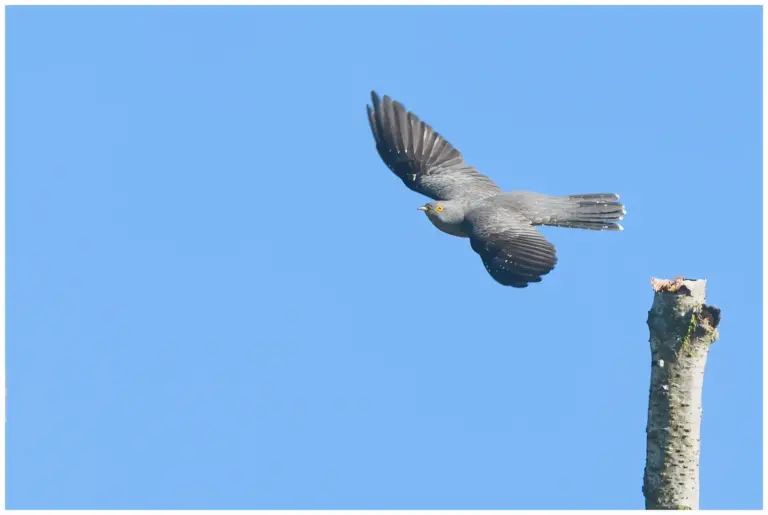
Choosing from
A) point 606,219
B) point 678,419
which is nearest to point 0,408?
point 678,419

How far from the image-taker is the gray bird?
1298cm

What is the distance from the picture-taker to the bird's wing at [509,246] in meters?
12.5

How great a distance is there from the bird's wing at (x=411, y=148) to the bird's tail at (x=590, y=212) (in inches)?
71.0

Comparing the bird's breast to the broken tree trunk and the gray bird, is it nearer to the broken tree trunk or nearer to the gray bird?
the gray bird

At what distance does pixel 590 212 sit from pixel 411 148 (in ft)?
10.0

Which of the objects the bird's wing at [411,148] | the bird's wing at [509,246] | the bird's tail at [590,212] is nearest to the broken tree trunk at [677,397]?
the bird's wing at [509,246]

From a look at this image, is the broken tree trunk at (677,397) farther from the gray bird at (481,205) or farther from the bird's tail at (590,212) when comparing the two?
the bird's tail at (590,212)

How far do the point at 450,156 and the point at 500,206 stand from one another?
2240 millimetres

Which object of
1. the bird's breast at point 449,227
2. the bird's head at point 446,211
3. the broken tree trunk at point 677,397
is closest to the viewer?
the broken tree trunk at point 677,397

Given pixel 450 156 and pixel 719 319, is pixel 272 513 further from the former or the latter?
pixel 450 156

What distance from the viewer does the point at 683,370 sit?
26.5 feet

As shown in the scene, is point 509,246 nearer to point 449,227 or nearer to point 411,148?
point 449,227

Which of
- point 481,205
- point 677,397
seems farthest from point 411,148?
point 677,397

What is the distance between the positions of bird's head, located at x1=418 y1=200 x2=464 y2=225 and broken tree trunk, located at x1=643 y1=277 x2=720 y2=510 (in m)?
7.02
